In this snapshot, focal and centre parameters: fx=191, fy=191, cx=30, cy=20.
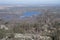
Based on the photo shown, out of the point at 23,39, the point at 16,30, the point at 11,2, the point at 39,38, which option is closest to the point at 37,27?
the point at 16,30

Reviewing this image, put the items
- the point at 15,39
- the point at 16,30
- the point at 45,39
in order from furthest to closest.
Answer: the point at 16,30, the point at 45,39, the point at 15,39

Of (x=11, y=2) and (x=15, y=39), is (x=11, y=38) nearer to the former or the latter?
(x=15, y=39)

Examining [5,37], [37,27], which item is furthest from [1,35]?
[37,27]

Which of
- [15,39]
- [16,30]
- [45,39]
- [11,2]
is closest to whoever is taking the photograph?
[15,39]

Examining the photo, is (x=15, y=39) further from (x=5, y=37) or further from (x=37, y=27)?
(x=37, y=27)

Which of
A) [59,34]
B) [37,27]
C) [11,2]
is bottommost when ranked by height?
[11,2]

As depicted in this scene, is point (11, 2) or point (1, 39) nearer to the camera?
point (1, 39)

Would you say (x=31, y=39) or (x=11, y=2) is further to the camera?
(x=11, y=2)

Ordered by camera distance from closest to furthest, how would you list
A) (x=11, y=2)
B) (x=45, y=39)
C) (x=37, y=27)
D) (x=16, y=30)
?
(x=45, y=39) → (x=16, y=30) → (x=37, y=27) → (x=11, y=2)

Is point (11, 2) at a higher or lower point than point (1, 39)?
lower
